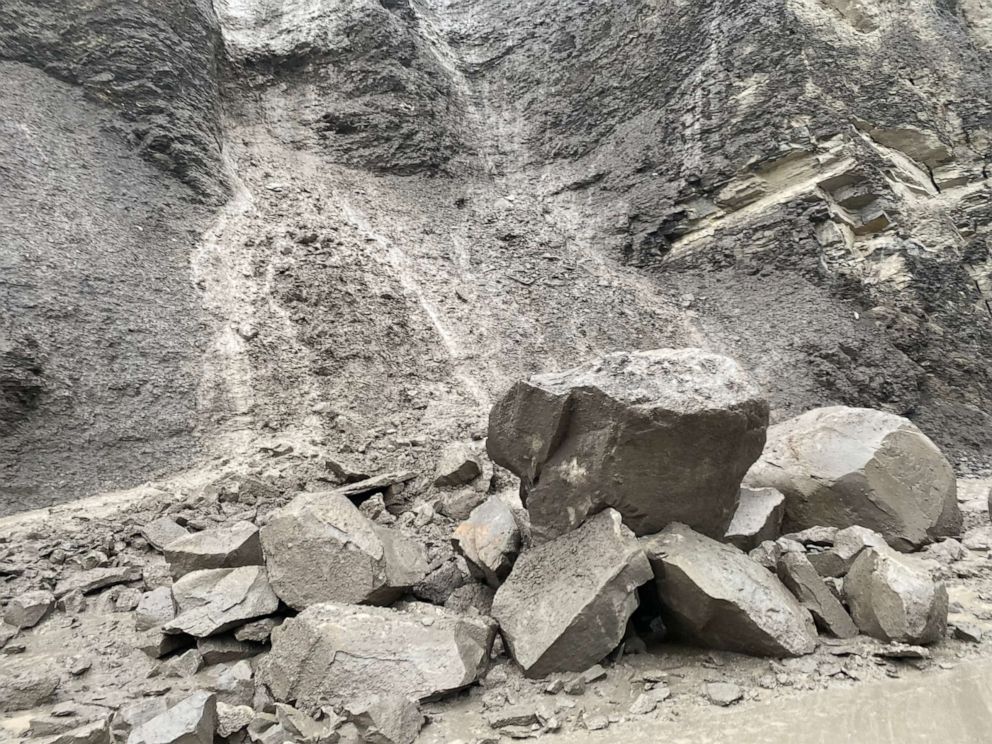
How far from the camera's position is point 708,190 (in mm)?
11617

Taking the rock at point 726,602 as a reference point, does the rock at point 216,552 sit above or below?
above

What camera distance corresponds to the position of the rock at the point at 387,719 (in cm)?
309

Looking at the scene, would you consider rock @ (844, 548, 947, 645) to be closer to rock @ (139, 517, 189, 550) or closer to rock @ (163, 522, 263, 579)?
rock @ (163, 522, 263, 579)

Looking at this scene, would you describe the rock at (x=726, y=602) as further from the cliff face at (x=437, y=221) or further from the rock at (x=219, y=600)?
the cliff face at (x=437, y=221)

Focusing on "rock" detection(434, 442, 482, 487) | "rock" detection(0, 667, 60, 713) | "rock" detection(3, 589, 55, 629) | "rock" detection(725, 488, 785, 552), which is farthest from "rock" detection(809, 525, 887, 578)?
"rock" detection(3, 589, 55, 629)

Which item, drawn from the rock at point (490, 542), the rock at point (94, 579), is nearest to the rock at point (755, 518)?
the rock at point (490, 542)

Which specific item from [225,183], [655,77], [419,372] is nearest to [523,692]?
[419,372]

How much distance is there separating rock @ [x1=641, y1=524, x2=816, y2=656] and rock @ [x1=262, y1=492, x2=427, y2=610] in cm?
170

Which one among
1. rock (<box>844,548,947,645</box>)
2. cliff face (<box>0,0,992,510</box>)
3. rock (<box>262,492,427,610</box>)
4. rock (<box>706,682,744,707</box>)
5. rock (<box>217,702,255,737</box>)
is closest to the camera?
rock (<box>217,702,255,737</box>)

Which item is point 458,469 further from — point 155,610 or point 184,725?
point 184,725

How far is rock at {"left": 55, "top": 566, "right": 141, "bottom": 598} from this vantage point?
4898mm

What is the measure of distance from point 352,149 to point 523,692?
11.9 metres

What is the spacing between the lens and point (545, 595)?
390cm

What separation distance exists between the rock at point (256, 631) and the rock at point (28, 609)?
5.53 feet
